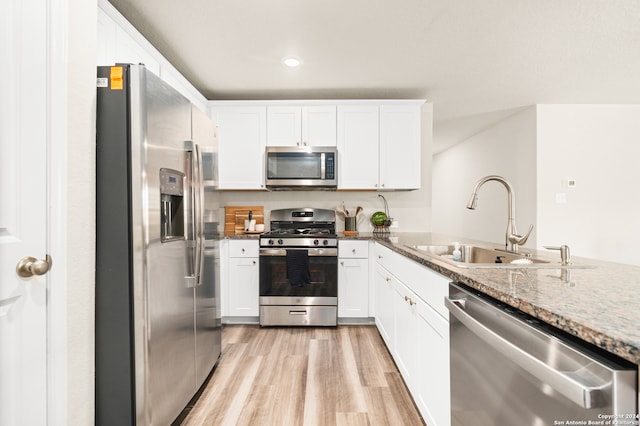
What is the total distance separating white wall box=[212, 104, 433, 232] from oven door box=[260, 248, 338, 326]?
828 mm

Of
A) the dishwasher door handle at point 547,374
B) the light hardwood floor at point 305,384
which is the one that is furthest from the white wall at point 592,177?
the dishwasher door handle at point 547,374

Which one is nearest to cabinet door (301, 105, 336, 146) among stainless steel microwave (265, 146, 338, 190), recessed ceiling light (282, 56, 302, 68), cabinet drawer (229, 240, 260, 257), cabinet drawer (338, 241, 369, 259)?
stainless steel microwave (265, 146, 338, 190)

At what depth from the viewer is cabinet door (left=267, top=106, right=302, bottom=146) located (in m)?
3.33

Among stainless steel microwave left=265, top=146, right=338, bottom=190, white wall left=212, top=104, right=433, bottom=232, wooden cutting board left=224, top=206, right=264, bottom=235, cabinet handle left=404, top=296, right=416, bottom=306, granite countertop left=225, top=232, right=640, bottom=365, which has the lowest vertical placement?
cabinet handle left=404, top=296, right=416, bottom=306

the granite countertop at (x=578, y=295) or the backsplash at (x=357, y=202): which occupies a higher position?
the backsplash at (x=357, y=202)

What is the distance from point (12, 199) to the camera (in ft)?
3.08

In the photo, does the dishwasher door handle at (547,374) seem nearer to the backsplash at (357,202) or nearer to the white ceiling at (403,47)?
the white ceiling at (403,47)

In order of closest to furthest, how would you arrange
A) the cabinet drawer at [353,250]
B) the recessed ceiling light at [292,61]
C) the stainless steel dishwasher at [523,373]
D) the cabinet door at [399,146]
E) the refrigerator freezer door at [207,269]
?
1. the stainless steel dishwasher at [523,373]
2. the refrigerator freezer door at [207,269]
3. the recessed ceiling light at [292,61]
4. the cabinet drawer at [353,250]
5. the cabinet door at [399,146]

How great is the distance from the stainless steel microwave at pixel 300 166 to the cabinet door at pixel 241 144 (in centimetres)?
18

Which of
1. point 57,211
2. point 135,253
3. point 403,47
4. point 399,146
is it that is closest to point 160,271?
point 135,253

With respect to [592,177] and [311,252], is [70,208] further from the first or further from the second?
[592,177]

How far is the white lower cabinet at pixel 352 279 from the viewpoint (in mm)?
3066

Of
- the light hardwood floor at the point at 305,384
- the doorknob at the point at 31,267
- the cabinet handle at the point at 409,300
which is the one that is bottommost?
A: the light hardwood floor at the point at 305,384

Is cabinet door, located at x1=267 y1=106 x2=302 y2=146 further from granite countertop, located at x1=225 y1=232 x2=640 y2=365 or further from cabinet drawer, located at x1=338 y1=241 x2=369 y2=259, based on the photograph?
granite countertop, located at x1=225 y1=232 x2=640 y2=365
